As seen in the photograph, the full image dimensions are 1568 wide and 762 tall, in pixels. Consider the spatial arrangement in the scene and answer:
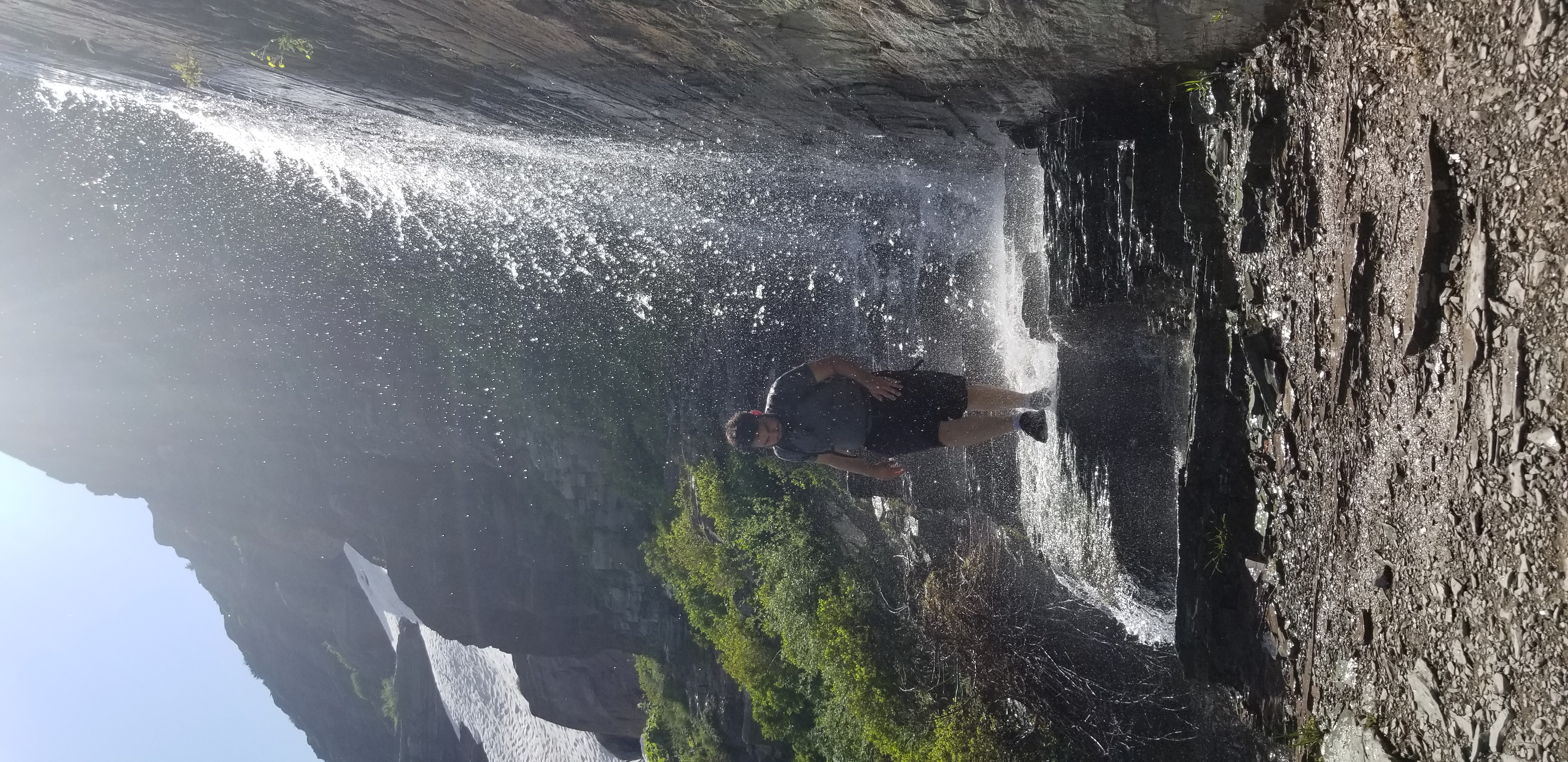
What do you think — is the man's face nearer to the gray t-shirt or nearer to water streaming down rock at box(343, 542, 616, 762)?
the gray t-shirt

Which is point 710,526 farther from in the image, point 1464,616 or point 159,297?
point 159,297

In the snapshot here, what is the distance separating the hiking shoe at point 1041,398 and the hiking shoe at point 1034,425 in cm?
3

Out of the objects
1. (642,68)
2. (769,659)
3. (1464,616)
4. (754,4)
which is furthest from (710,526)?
(1464,616)

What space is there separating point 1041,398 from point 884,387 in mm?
Answer: 905

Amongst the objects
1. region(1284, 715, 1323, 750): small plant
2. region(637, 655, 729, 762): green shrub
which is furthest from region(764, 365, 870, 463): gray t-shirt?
region(637, 655, 729, 762): green shrub

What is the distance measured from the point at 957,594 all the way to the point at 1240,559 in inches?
108

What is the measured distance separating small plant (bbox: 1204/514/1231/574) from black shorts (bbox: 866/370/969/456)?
170cm

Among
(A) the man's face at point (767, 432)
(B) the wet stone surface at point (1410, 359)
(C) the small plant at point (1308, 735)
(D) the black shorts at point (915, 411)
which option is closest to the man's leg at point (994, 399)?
(D) the black shorts at point (915, 411)

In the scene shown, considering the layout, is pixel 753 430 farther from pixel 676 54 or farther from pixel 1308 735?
pixel 1308 735

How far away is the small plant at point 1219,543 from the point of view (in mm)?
2967

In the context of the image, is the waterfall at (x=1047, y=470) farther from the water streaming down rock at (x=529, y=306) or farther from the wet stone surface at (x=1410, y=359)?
the wet stone surface at (x=1410, y=359)

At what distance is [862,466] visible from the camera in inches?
185

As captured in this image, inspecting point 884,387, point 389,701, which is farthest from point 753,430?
point 389,701

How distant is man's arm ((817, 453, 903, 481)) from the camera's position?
183 inches
